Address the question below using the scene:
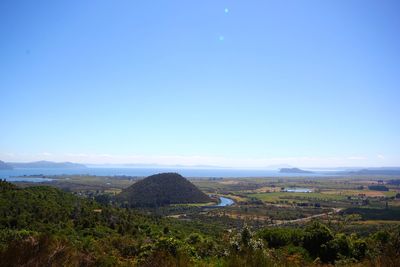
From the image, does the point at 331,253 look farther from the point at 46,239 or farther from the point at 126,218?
the point at 126,218

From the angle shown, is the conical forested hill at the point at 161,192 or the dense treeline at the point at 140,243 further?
the conical forested hill at the point at 161,192

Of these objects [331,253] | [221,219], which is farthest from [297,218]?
[331,253]

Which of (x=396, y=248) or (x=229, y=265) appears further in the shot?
(x=396, y=248)

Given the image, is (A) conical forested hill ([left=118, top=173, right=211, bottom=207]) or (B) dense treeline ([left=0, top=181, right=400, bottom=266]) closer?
(B) dense treeline ([left=0, top=181, right=400, bottom=266])

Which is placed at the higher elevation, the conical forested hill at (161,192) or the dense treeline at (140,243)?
the dense treeline at (140,243)
